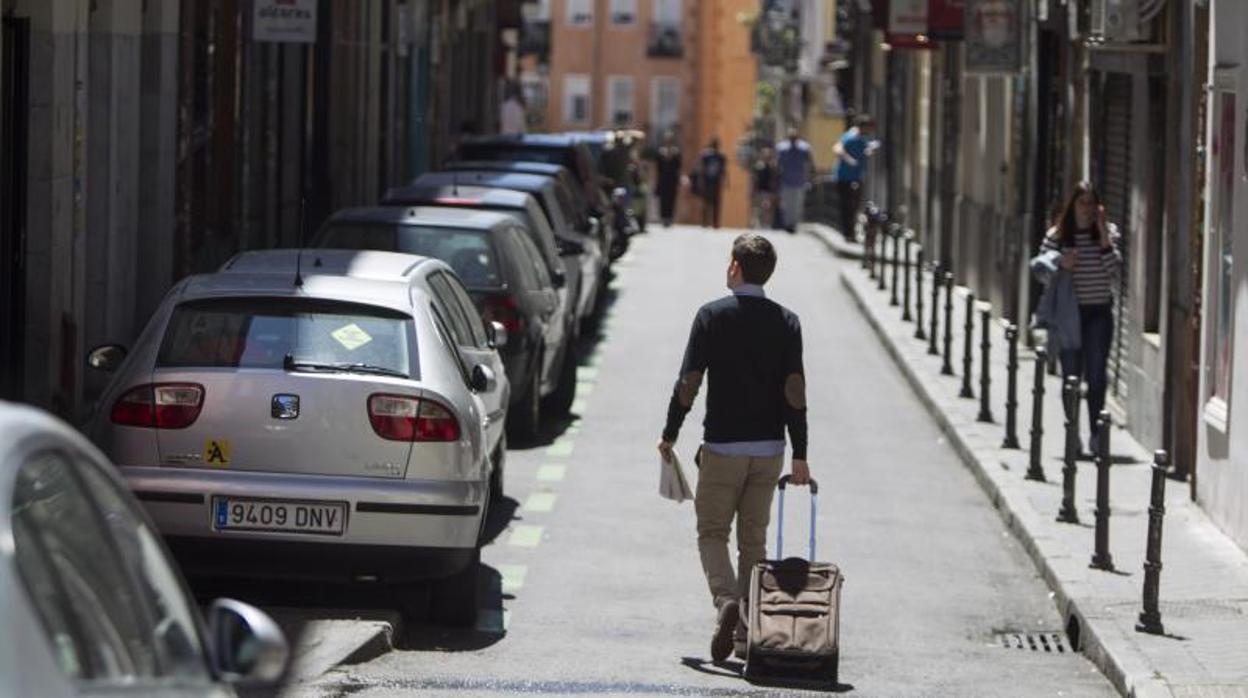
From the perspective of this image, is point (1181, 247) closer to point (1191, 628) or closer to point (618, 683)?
point (1191, 628)

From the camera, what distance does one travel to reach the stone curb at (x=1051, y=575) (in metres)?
11.5

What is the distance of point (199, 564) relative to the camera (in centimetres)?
1166

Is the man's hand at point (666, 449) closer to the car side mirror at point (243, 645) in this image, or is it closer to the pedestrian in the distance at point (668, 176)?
the car side mirror at point (243, 645)

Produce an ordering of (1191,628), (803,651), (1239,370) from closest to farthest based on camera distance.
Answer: (803,651)
(1191,628)
(1239,370)

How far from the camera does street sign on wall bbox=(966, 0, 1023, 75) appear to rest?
28.2 meters

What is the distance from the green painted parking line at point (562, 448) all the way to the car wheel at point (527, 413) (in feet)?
0.56

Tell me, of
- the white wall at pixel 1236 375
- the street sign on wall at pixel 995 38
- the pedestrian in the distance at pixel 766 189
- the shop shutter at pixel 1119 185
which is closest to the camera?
the white wall at pixel 1236 375

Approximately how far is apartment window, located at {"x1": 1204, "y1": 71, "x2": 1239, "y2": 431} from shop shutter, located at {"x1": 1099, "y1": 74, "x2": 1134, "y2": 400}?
4.07m

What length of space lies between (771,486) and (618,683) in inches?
39.3

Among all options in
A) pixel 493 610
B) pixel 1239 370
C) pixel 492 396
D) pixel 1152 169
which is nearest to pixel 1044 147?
pixel 1152 169

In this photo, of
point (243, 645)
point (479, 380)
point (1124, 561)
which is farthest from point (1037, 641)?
point (243, 645)

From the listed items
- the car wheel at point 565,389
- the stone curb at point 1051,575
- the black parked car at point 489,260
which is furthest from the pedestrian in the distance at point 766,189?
the black parked car at point 489,260

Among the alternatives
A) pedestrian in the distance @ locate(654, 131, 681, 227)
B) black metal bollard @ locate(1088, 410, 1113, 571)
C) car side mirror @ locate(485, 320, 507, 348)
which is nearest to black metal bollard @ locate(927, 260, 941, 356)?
car side mirror @ locate(485, 320, 507, 348)

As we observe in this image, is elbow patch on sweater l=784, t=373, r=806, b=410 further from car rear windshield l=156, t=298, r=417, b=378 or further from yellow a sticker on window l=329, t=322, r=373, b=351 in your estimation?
yellow a sticker on window l=329, t=322, r=373, b=351
